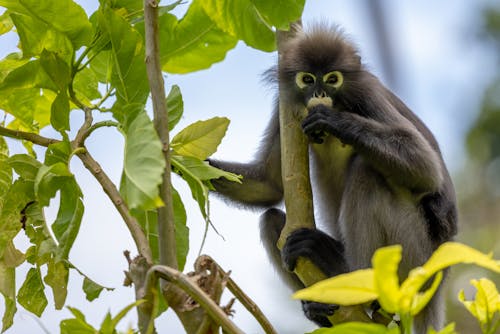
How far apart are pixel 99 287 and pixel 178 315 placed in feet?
2.65

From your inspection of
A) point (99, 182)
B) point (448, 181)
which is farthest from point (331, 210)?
point (99, 182)

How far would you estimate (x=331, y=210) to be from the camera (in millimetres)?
4914

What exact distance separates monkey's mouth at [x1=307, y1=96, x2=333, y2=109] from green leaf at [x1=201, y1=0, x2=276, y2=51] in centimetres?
109

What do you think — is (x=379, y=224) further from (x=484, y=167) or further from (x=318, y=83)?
(x=484, y=167)

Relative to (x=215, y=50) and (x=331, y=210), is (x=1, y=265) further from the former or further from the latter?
(x=331, y=210)

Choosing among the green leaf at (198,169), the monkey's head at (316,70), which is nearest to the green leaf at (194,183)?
the green leaf at (198,169)

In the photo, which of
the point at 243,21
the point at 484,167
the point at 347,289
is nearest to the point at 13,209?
the point at 243,21

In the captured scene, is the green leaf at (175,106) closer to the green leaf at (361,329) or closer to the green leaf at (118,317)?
the green leaf at (118,317)

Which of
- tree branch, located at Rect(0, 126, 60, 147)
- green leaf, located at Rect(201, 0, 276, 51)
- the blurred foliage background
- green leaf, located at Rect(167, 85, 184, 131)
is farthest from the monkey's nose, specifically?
the blurred foliage background

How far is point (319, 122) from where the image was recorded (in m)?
3.82

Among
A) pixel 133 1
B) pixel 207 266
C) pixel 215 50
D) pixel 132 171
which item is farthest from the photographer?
pixel 215 50

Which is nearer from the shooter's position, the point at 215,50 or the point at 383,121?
the point at 215,50

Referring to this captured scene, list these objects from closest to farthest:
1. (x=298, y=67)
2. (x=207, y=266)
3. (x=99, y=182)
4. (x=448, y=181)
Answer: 1. (x=207, y=266)
2. (x=99, y=182)
3. (x=298, y=67)
4. (x=448, y=181)

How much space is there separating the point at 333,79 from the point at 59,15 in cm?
225
